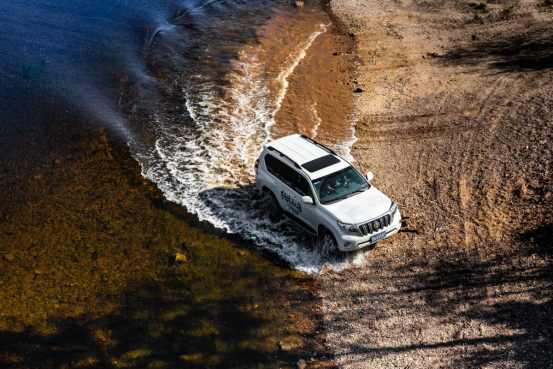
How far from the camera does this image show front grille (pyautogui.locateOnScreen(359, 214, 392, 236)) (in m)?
12.9

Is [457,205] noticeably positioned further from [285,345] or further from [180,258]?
[180,258]

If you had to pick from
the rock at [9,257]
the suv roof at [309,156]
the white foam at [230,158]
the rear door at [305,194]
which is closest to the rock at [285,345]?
the white foam at [230,158]

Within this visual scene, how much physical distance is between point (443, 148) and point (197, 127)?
379 inches

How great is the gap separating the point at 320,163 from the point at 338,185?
2.83 ft

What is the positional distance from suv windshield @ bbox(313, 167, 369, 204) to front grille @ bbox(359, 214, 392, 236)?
1119 millimetres

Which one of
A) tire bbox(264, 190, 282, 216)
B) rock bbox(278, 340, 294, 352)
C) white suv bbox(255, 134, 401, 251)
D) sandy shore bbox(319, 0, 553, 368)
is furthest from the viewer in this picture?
tire bbox(264, 190, 282, 216)

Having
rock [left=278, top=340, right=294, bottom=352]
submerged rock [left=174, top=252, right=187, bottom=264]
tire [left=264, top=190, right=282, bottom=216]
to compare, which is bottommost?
submerged rock [left=174, top=252, right=187, bottom=264]

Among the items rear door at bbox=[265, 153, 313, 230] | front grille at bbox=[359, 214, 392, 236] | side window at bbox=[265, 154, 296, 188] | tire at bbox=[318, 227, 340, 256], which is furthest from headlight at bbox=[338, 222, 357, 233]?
side window at bbox=[265, 154, 296, 188]

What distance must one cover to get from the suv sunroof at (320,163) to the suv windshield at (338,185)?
36cm

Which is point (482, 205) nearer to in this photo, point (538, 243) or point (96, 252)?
point (538, 243)

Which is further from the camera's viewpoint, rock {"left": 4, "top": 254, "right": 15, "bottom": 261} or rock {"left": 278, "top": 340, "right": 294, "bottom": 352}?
rock {"left": 4, "top": 254, "right": 15, "bottom": 261}

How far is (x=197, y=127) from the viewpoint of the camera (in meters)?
20.5

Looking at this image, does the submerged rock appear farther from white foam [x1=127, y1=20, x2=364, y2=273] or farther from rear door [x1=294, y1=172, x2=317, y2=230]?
rear door [x1=294, y1=172, x2=317, y2=230]

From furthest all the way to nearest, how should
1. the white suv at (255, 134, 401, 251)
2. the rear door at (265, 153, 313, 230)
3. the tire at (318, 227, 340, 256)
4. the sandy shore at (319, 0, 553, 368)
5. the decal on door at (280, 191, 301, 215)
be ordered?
the decal on door at (280, 191, 301, 215) → the rear door at (265, 153, 313, 230) → the tire at (318, 227, 340, 256) → the white suv at (255, 134, 401, 251) → the sandy shore at (319, 0, 553, 368)
